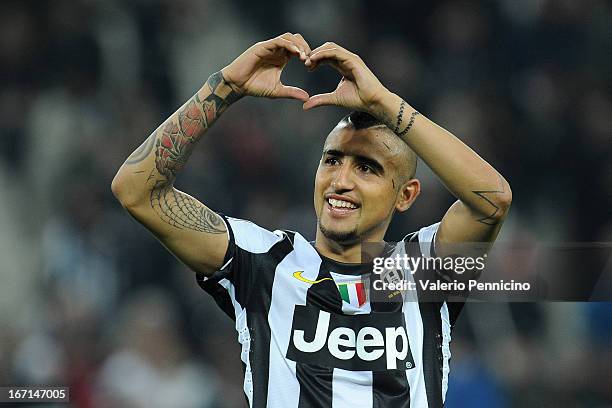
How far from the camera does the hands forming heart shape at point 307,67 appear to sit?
8.65ft

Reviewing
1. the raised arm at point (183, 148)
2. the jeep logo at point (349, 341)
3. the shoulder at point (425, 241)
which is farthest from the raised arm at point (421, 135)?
the jeep logo at point (349, 341)

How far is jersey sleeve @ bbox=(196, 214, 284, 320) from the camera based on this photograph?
2867mm

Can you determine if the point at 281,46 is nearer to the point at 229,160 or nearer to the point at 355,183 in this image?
the point at 355,183

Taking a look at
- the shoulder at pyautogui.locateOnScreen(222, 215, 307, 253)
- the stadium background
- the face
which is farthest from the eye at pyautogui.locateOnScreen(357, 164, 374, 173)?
the stadium background

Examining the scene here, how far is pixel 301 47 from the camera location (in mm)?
2643

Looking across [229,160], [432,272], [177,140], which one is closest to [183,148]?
[177,140]

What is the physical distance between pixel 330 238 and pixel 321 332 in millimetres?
304

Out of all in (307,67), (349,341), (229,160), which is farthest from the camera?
(229,160)

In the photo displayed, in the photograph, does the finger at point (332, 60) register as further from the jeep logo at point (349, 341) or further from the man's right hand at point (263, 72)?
the jeep logo at point (349, 341)

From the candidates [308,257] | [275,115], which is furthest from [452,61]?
[308,257]

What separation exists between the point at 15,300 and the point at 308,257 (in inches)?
139

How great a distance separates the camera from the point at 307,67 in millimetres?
2633

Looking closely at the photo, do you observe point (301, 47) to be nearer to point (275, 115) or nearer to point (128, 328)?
point (128, 328)

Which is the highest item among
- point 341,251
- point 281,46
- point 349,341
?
point 281,46
